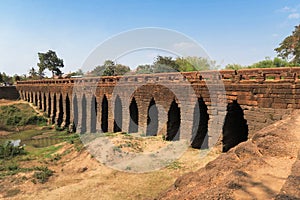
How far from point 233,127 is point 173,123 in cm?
365

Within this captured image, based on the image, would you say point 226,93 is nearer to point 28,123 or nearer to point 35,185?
point 35,185

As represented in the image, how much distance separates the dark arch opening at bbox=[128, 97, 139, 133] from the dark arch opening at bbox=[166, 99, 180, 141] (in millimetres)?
3642

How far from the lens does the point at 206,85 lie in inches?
453

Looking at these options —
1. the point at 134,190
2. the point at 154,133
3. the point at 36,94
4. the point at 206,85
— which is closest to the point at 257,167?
the point at 134,190

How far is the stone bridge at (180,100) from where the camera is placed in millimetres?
9289

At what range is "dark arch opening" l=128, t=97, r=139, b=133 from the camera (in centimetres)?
1738

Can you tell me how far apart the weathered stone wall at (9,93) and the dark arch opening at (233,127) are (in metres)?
48.2

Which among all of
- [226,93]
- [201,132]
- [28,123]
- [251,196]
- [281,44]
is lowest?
[28,123]

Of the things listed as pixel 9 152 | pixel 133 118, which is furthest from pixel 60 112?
pixel 133 118

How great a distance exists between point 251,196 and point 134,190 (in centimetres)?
635

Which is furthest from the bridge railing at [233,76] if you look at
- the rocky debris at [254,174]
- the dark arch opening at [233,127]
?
the rocky debris at [254,174]

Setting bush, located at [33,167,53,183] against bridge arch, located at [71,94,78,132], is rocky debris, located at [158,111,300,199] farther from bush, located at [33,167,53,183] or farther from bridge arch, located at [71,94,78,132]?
bridge arch, located at [71,94,78,132]

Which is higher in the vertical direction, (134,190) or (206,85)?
(206,85)

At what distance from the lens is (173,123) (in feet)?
46.9
